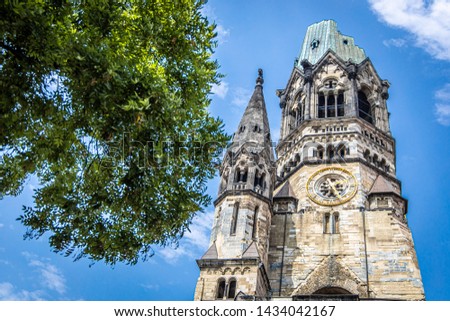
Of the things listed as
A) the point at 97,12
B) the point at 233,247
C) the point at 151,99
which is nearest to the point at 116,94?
the point at 151,99

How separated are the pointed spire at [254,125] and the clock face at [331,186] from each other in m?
3.57

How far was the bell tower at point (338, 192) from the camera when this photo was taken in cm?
2608

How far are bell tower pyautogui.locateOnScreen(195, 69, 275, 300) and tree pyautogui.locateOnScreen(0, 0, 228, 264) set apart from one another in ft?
36.9

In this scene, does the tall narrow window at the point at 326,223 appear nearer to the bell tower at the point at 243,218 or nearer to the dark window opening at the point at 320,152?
the bell tower at the point at 243,218

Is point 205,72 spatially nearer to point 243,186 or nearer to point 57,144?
point 57,144

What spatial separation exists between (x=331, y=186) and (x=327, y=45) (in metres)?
15.4

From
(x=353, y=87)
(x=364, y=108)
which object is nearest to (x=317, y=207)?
(x=353, y=87)

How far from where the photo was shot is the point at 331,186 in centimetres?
3106

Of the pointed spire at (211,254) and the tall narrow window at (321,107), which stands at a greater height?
the tall narrow window at (321,107)

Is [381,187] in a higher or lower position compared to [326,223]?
higher

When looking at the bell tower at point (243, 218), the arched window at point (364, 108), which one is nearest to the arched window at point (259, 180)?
the bell tower at point (243, 218)

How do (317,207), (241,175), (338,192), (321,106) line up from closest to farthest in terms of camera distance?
(241,175)
(317,207)
(338,192)
(321,106)

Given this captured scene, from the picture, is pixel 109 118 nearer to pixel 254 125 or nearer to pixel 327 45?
pixel 254 125
